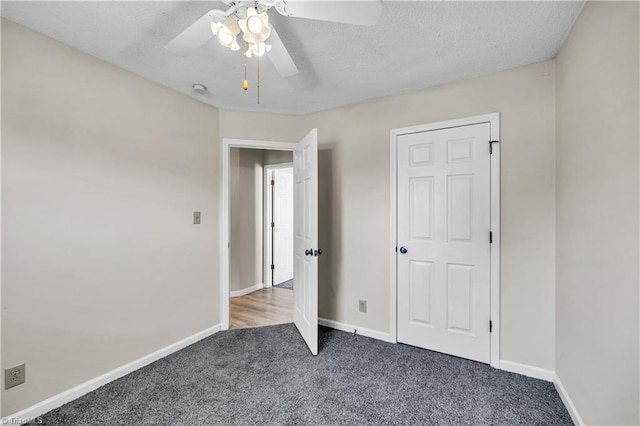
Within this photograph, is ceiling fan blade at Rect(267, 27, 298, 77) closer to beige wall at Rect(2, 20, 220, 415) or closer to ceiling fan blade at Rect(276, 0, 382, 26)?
ceiling fan blade at Rect(276, 0, 382, 26)

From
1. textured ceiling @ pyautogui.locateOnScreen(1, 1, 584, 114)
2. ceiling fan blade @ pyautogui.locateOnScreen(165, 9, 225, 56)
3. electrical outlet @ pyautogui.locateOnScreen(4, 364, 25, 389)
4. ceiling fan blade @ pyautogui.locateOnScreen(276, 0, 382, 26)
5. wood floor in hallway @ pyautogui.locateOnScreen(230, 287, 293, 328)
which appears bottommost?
wood floor in hallway @ pyautogui.locateOnScreen(230, 287, 293, 328)

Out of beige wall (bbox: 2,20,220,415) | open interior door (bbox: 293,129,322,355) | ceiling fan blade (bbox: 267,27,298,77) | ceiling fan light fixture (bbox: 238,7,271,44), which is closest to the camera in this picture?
ceiling fan light fixture (bbox: 238,7,271,44)

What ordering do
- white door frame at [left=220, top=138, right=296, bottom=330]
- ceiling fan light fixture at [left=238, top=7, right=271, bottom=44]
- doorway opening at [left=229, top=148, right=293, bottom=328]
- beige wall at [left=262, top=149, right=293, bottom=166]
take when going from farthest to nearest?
beige wall at [left=262, top=149, right=293, bottom=166], doorway opening at [left=229, top=148, right=293, bottom=328], white door frame at [left=220, top=138, right=296, bottom=330], ceiling fan light fixture at [left=238, top=7, right=271, bottom=44]

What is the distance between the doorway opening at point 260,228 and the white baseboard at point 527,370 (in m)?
2.32

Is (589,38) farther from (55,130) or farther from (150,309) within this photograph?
(150,309)

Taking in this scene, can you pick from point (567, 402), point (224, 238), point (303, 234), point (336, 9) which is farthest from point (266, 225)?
point (567, 402)

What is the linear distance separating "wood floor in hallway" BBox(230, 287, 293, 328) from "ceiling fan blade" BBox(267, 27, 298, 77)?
2534mm

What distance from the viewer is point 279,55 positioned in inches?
60.3

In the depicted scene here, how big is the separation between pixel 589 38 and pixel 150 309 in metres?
3.35

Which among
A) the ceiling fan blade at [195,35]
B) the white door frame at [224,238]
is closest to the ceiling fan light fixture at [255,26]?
the ceiling fan blade at [195,35]

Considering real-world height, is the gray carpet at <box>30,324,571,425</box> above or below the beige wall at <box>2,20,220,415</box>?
below

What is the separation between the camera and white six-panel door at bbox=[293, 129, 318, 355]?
2.45 m

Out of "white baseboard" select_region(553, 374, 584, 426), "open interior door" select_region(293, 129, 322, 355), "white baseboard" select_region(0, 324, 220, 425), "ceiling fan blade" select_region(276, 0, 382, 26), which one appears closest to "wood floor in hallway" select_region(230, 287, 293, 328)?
"open interior door" select_region(293, 129, 322, 355)

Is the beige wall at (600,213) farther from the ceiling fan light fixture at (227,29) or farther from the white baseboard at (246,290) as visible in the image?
the white baseboard at (246,290)
